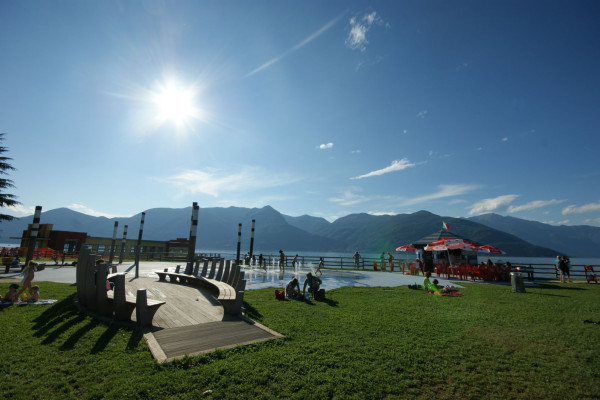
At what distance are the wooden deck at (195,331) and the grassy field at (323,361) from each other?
267mm

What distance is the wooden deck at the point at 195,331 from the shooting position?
14.1 feet

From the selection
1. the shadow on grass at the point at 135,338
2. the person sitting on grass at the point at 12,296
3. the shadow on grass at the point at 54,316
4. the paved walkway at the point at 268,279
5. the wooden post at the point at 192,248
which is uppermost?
the wooden post at the point at 192,248

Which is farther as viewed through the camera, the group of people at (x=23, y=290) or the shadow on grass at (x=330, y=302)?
the shadow on grass at (x=330, y=302)

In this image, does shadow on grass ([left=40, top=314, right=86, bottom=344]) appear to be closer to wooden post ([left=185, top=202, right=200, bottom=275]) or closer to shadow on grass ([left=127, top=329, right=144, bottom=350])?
shadow on grass ([left=127, top=329, right=144, bottom=350])

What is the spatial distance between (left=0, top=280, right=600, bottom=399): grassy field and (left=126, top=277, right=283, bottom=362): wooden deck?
0.88 ft

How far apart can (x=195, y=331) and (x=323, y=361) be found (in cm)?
264

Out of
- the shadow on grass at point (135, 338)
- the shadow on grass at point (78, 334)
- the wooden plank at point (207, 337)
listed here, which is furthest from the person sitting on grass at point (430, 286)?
the shadow on grass at point (78, 334)

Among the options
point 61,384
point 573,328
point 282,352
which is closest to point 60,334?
point 61,384

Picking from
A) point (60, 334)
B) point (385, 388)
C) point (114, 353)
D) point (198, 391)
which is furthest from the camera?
point (60, 334)

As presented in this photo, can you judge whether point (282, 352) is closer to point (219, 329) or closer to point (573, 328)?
point (219, 329)

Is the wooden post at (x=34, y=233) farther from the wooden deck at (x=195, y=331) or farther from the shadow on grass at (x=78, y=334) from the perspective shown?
the shadow on grass at (x=78, y=334)

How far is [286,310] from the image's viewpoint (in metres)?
7.61

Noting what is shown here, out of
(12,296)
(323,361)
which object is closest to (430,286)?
(323,361)

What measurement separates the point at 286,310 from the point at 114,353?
4.40 m
